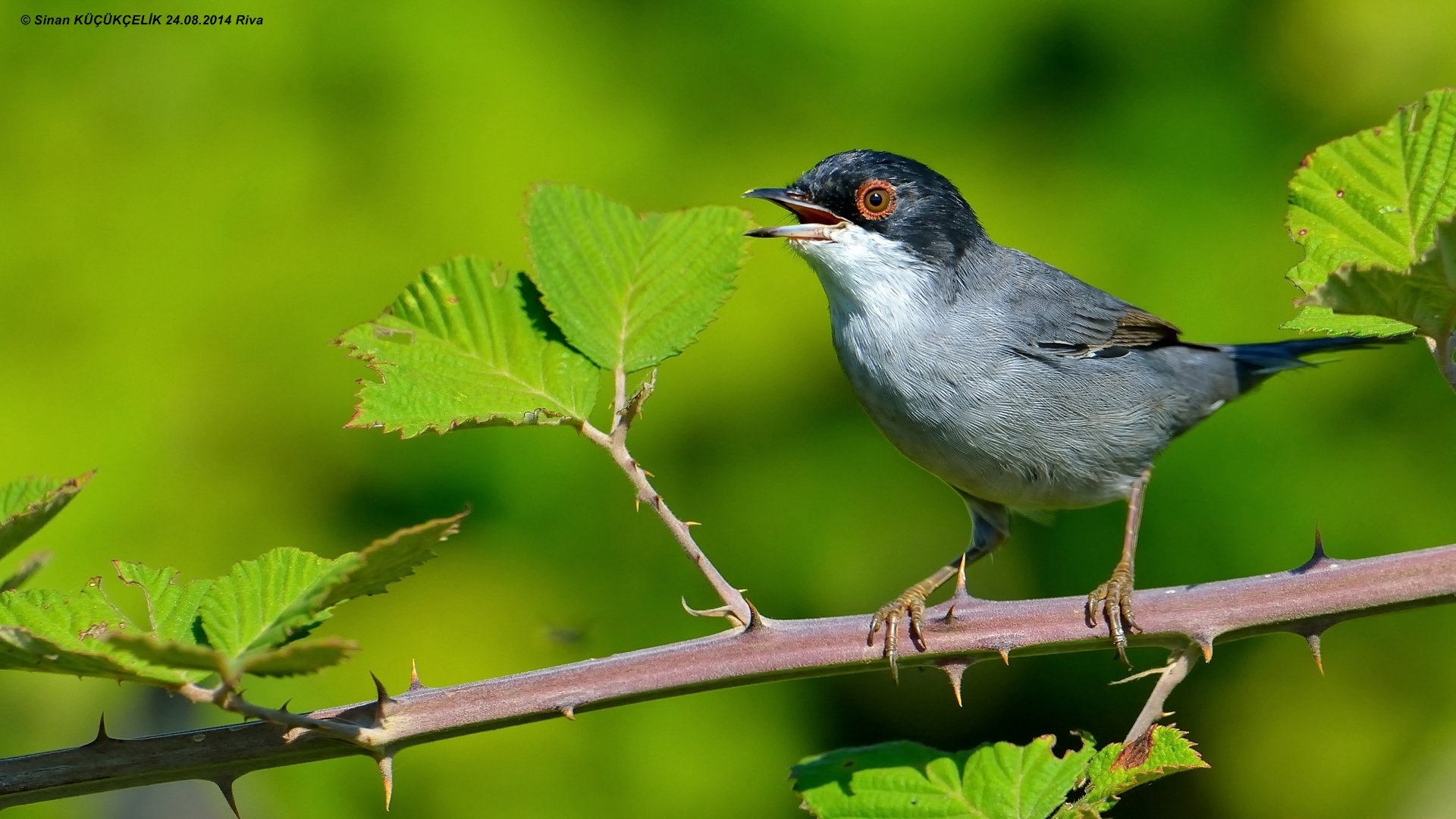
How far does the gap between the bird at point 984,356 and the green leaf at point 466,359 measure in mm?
969

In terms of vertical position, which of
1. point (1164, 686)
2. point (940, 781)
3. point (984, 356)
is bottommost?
point (940, 781)

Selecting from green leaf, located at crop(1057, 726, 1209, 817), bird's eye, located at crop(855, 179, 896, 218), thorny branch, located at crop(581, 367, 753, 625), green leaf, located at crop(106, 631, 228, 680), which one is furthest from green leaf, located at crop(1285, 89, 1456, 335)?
green leaf, located at crop(106, 631, 228, 680)

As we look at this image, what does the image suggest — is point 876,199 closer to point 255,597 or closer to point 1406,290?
point 1406,290

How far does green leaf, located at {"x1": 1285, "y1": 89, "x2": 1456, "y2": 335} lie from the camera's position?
197cm

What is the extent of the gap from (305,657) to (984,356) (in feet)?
7.07

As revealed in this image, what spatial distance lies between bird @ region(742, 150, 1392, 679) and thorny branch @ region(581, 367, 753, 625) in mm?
987

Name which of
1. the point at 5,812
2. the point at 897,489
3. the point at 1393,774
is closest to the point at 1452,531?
the point at 1393,774

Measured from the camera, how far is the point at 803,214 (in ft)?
10.6

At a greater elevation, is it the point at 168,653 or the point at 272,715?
the point at 168,653

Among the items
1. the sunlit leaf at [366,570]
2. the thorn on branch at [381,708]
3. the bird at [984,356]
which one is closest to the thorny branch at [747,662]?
the thorn on branch at [381,708]

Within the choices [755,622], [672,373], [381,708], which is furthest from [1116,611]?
[672,373]

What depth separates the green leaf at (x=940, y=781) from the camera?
1777 millimetres

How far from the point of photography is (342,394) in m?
4.30

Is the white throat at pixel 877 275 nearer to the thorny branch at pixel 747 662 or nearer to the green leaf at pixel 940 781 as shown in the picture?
the thorny branch at pixel 747 662
